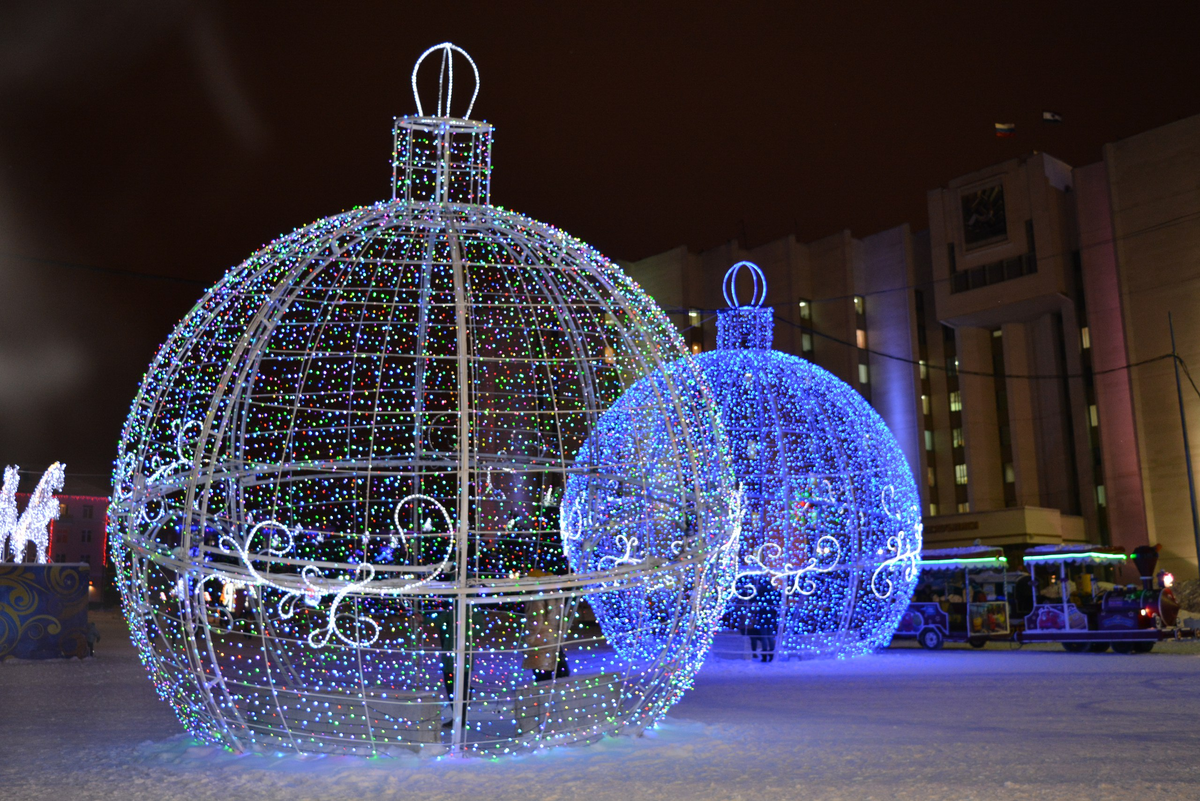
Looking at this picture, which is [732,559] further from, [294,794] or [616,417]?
[616,417]

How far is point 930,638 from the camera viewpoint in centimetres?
1777

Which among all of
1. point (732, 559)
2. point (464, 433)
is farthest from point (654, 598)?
point (464, 433)

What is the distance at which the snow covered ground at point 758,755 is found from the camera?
5.51 meters

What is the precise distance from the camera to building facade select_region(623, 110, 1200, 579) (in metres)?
35.6

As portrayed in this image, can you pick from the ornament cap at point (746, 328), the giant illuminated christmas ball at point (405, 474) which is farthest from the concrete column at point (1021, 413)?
the giant illuminated christmas ball at point (405, 474)

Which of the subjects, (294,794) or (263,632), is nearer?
(294,794)

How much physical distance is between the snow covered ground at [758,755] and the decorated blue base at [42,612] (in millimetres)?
5850

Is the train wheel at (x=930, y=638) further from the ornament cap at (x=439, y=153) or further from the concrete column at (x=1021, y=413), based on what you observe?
the concrete column at (x=1021, y=413)

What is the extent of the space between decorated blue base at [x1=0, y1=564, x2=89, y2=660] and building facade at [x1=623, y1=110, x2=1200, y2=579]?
1837 centimetres

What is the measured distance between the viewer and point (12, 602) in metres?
15.8

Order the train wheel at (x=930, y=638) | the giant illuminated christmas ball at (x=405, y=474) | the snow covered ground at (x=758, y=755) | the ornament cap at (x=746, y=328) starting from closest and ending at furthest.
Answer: the snow covered ground at (x=758, y=755) → the giant illuminated christmas ball at (x=405, y=474) → the ornament cap at (x=746, y=328) → the train wheel at (x=930, y=638)

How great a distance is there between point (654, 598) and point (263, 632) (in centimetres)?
742

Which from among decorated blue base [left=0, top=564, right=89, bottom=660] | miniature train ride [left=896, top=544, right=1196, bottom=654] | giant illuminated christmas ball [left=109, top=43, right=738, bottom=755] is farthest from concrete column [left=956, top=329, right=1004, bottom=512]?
giant illuminated christmas ball [left=109, top=43, right=738, bottom=755]

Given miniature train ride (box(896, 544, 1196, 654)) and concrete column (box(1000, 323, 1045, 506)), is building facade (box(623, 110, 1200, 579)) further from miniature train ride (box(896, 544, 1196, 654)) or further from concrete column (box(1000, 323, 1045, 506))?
miniature train ride (box(896, 544, 1196, 654))
